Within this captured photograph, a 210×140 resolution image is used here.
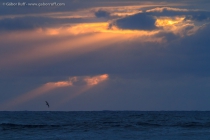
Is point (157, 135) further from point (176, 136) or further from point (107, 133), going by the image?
point (107, 133)

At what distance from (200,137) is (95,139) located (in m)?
10.8

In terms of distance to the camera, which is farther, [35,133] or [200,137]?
[35,133]

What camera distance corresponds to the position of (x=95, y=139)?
46875mm

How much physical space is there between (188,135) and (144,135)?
4.66 meters

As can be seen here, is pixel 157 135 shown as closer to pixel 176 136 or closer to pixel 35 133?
pixel 176 136

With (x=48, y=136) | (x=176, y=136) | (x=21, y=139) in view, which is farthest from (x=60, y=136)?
(x=176, y=136)

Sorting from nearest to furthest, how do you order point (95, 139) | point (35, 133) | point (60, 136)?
point (95, 139)
point (60, 136)
point (35, 133)

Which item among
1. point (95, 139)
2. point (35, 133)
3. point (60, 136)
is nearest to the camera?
point (95, 139)

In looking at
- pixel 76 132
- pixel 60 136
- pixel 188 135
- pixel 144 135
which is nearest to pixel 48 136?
pixel 60 136

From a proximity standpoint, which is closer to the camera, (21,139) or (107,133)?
(21,139)

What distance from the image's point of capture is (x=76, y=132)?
54906 mm

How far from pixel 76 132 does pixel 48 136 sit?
17.4ft

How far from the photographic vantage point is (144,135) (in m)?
51.5

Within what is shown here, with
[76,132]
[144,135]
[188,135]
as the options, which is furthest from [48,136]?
[188,135]
